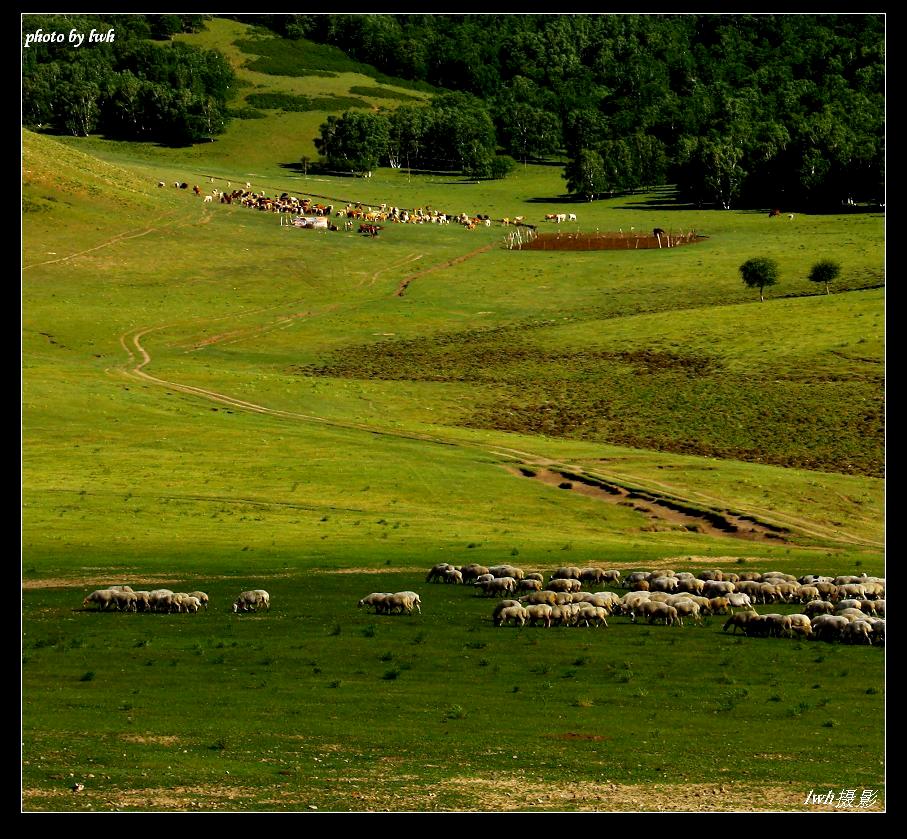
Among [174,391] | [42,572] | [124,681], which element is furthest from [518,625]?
[174,391]

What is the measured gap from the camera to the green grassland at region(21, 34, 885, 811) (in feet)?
85.8

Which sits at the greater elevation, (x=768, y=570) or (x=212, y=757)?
(x=212, y=757)

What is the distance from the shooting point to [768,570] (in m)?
50.4

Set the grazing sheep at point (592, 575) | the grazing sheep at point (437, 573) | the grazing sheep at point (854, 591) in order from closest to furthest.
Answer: the grazing sheep at point (854, 591)
the grazing sheep at point (592, 575)
the grazing sheep at point (437, 573)

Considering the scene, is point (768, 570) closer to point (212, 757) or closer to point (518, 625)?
point (518, 625)

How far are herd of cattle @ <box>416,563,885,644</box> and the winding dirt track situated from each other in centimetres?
1593

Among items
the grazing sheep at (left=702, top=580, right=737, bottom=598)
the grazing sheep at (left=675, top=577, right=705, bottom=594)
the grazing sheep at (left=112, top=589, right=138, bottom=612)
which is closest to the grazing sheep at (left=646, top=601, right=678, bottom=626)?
the grazing sheep at (left=702, top=580, right=737, bottom=598)

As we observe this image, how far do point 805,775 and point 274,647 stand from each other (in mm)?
14909

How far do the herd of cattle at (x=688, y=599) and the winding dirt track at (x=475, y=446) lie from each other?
15.9 metres

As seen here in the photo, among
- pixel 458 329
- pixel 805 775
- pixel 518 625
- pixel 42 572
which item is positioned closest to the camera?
pixel 805 775

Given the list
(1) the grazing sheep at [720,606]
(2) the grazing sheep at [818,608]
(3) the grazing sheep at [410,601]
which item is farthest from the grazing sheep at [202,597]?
(2) the grazing sheep at [818,608]

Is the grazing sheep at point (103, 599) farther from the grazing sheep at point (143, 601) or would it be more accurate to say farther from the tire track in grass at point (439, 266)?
the tire track in grass at point (439, 266)

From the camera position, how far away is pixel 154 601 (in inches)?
1575

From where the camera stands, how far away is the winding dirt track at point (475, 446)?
204ft
